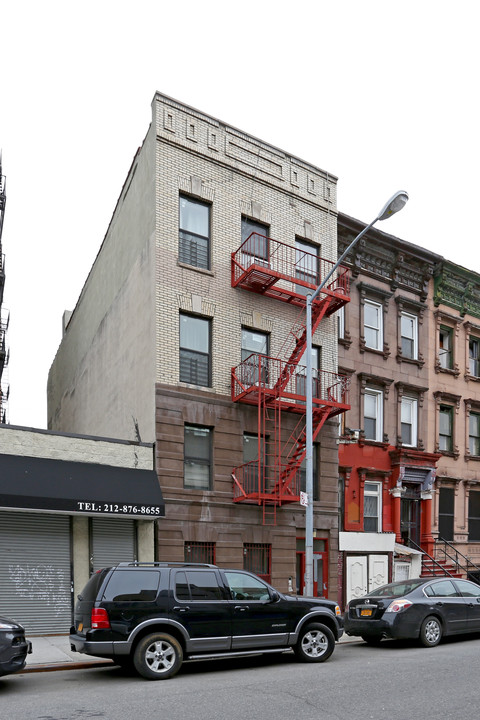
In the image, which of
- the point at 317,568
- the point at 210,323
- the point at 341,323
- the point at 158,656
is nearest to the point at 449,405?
the point at 341,323

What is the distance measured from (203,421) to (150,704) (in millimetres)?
11019

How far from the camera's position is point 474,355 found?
29.1 metres

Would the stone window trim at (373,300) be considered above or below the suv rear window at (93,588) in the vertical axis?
above

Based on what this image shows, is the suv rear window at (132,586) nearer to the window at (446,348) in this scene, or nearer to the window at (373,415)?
the window at (373,415)

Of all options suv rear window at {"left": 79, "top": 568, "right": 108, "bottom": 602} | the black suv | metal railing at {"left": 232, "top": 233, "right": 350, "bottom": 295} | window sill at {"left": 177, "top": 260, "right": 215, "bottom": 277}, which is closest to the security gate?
the black suv

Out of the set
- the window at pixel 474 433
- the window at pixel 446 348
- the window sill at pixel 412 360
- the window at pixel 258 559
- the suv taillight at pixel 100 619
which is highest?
the window at pixel 446 348

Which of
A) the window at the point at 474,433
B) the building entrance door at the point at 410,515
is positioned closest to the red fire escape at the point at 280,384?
the building entrance door at the point at 410,515

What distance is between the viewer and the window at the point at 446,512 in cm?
2639

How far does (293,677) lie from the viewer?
1155 cm

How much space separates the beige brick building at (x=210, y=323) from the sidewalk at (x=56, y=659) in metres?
4.11

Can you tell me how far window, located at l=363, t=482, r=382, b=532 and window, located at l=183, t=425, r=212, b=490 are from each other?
21.0 feet

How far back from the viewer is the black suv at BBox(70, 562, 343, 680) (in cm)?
1140

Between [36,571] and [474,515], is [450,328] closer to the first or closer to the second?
[474,515]

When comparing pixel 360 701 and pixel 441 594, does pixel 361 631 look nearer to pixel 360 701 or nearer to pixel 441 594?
pixel 441 594
